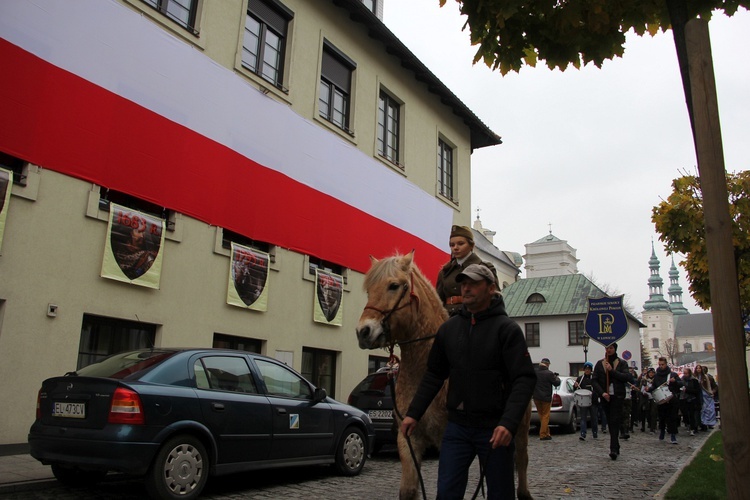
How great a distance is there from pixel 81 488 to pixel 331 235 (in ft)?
35.5

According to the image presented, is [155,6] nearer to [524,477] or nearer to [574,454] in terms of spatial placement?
[524,477]

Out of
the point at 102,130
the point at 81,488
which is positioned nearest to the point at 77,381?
the point at 81,488

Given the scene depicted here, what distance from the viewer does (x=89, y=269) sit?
35.4 feet

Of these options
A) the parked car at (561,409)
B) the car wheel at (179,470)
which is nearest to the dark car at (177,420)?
the car wheel at (179,470)

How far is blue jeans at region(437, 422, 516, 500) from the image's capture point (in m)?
3.68

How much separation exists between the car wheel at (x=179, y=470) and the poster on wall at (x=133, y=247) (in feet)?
16.9

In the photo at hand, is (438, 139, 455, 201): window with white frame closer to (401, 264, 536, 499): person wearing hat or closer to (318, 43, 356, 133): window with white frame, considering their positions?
(318, 43, 356, 133): window with white frame

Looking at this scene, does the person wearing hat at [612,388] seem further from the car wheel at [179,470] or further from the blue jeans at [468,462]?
the blue jeans at [468,462]

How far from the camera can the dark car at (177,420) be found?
6449mm

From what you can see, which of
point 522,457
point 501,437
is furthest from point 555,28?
point 522,457

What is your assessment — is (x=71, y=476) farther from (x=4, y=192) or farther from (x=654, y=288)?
(x=654, y=288)

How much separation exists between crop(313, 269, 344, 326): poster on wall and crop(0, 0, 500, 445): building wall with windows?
0.23 metres

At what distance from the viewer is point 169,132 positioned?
12.6 metres

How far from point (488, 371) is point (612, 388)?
9515mm
